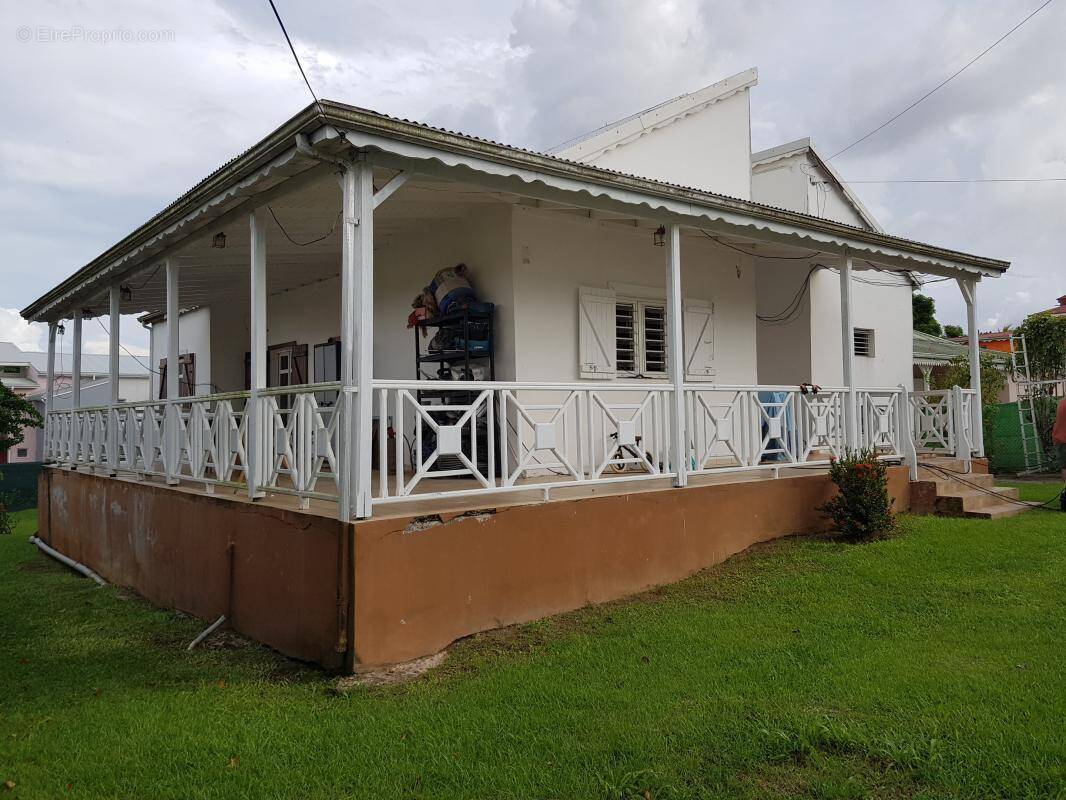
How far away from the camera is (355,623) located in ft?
16.0

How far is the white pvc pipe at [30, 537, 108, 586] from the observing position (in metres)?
9.09

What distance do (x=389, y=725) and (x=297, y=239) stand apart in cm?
573

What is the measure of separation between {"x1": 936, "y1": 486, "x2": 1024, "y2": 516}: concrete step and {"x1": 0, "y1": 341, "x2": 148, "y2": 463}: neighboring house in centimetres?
2412

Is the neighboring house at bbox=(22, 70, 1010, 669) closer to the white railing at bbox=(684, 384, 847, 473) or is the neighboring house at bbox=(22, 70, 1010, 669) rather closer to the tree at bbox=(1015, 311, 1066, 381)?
the white railing at bbox=(684, 384, 847, 473)

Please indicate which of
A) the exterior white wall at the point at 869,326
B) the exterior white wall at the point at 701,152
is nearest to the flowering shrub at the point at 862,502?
the exterior white wall at the point at 869,326

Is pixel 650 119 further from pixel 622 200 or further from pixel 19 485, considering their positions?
pixel 19 485

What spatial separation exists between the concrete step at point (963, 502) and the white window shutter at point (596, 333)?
3.95 metres

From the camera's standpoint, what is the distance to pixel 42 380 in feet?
113

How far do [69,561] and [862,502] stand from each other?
376 inches

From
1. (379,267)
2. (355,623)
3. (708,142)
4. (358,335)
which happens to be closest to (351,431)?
(358,335)

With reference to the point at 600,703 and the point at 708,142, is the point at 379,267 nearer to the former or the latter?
the point at 708,142

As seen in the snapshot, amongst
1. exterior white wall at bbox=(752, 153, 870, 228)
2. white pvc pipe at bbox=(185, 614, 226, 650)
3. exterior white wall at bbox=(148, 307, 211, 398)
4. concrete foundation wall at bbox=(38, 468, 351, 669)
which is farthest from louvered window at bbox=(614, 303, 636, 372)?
exterior white wall at bbox=(148, 307, 211, 398)

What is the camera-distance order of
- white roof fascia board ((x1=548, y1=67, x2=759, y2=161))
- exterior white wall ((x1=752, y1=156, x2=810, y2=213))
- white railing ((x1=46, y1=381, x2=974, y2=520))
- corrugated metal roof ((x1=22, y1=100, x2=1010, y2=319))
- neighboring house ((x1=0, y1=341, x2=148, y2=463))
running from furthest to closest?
neighboring house ((x1=0, y1=341, x2=148, y2=463)) < exterior white wall ((x1=752, y1=156, x2=810, y2=213)) < white roof fascia board ((x1=548, y1=67, x2=759, y2=161)) < white railing ((x1=46, y1=381, x2=974, y2=520)) < corrugated metal roof ((x1=22, y1=100, x2=1010, y2=319))

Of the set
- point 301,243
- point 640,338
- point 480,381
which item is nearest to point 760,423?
point 640,338
